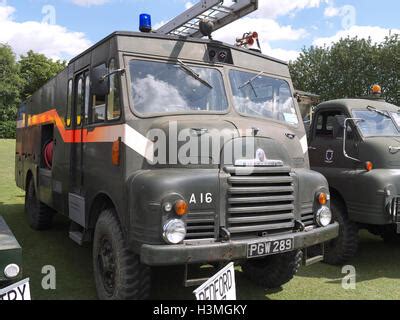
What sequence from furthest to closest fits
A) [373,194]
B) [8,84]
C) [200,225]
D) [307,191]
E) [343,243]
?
[8,84]
[343,243]
[373,194]
[307,191]
[200,225]

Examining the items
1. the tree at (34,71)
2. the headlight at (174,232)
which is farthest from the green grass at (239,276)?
the tree at (34,71)

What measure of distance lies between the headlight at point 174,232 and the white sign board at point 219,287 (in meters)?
0.41

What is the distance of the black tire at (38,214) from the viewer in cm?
763

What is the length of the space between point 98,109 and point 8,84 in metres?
46.5

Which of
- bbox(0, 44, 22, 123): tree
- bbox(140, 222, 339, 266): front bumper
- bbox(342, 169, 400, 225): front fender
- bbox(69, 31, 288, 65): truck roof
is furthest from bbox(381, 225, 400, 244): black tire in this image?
bbox(0, 44, 22, 123): tree

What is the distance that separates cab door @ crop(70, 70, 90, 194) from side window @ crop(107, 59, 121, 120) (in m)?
0.82

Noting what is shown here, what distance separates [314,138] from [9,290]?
201 inches

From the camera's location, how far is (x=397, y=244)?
7.23m

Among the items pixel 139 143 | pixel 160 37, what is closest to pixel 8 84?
pixel 160 37

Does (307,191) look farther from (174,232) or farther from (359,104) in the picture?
(359,104)

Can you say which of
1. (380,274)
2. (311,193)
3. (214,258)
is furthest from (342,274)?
(214,258)

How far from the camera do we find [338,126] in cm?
646

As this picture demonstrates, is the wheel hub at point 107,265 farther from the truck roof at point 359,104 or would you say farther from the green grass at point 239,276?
the truck roof at point 359,104
